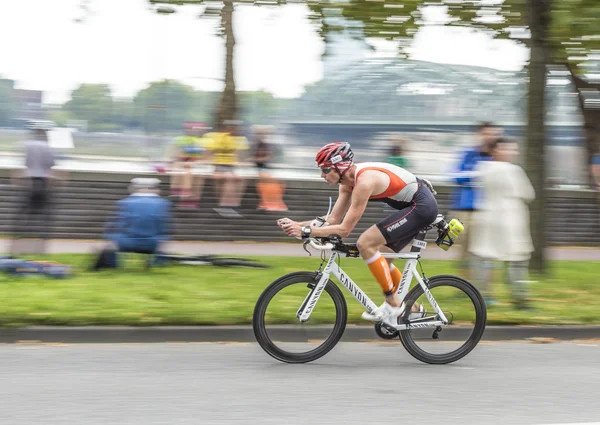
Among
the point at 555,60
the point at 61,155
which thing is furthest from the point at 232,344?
the point at 61,155

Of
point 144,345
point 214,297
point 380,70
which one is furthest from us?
point 380,70

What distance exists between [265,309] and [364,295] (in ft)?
2.73

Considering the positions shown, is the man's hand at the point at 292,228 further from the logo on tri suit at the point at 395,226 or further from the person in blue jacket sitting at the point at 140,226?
the person in blue jacket sitting at the point at 140,226

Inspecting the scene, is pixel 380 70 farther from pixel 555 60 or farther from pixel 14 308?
pixel 14 308

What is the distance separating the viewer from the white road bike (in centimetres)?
662

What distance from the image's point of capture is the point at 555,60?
37.9 feet

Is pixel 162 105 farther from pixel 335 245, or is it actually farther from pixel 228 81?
pixel 335 245

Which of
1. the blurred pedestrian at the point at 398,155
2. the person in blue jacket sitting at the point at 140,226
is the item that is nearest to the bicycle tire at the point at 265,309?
the person in blue jacket sitting at the point at 140,226

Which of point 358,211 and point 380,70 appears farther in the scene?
point 380,70

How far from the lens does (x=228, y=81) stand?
615 inches

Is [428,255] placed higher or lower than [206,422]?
lower

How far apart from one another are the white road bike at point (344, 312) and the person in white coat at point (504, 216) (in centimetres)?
218

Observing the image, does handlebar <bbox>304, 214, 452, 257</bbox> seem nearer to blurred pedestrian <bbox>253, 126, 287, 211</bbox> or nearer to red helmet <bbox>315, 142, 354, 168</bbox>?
red helmet <bbox>315, 142, 354, 168</bbox>

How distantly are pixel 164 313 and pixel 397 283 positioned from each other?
2.38 m
